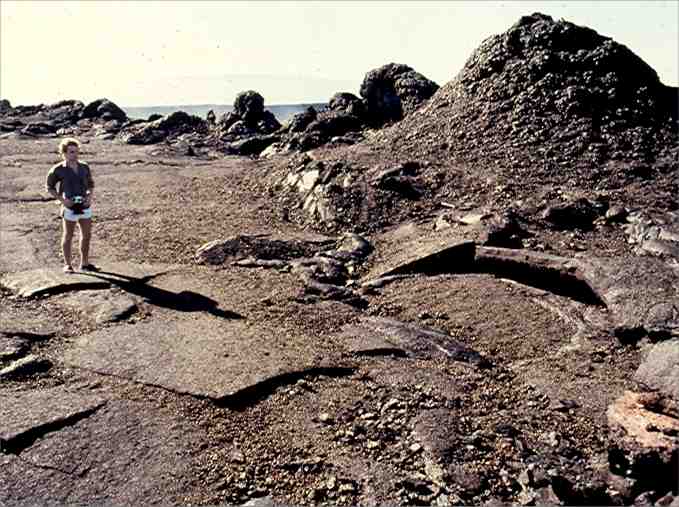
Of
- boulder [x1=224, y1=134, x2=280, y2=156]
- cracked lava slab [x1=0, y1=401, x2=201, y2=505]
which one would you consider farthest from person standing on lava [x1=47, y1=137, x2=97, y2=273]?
boulder [x1=224, y1=134, x2=280, y2=156]

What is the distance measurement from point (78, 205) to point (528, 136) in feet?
24.6

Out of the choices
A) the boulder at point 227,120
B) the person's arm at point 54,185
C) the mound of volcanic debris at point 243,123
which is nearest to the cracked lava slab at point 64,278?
the person's arm at point 54,185

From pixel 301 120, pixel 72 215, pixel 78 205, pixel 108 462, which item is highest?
pixel 301 120

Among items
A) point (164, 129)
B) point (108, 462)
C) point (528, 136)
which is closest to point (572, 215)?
point (528, 136)

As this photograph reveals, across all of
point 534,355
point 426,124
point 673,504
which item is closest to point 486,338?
point 534,355

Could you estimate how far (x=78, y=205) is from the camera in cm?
833

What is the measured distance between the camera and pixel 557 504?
12.8 feet

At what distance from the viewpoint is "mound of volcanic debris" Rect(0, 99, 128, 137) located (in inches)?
1246

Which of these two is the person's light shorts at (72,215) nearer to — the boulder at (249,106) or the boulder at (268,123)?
the boulder at (268,123)

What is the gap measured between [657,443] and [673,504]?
2.24 feet

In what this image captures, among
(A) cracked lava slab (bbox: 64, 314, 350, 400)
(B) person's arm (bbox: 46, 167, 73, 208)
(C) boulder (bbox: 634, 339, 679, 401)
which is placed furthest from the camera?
(B) person's arm (bbox: 46, 167, 73, 208)

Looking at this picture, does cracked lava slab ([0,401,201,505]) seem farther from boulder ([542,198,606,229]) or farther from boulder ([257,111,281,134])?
boulder ([257,111,281,134])

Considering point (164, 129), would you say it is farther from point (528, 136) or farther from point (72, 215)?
point (72, 215)

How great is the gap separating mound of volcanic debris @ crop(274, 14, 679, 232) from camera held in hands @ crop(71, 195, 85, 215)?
3684 millimetres
